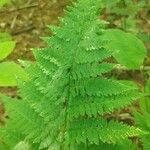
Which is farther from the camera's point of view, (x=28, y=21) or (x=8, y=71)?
(x=28, y=21)

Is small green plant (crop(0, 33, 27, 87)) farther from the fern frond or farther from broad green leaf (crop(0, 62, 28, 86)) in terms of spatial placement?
the fern frond

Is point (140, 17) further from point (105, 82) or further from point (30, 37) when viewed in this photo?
point (105, 82)

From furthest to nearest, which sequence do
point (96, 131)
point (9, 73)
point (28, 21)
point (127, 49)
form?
point (28, 21), point (127, 49), point (9, 73), point (96, 131)

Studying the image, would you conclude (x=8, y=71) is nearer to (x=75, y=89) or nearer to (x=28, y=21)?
(x=75, y=89)

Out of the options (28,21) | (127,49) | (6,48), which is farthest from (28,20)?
(127,49)

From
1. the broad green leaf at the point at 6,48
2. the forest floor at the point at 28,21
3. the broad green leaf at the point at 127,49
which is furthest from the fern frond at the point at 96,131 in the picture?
the forest floor at the point at 28,21

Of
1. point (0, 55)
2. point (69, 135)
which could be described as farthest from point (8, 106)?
point (0, 55)

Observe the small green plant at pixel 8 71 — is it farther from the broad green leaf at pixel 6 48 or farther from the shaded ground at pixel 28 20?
the shaded ground at pixel 28 20
